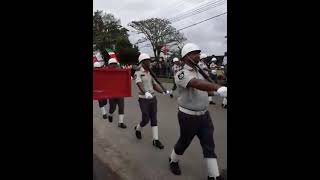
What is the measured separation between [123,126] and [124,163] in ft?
10.3

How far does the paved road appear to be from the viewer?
502 centimetres

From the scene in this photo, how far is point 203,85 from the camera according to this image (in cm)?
384

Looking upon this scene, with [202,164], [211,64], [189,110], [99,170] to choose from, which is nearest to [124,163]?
[99,170]

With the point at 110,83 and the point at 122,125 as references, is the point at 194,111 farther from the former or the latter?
the point at 122,125

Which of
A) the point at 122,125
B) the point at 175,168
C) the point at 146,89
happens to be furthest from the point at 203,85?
the point at 122,125

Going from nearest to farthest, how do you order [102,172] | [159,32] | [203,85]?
1. [203,85]
2. [102,172]
3. [159,32]

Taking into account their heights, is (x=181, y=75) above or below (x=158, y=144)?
above

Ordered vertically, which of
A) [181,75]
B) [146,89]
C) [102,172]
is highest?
[181,75]

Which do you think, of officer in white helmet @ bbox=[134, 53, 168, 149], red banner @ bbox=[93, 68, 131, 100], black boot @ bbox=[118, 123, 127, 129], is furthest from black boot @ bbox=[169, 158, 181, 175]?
black boot @ bbox=[118, 123, 127, 129]

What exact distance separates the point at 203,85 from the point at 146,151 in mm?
2783

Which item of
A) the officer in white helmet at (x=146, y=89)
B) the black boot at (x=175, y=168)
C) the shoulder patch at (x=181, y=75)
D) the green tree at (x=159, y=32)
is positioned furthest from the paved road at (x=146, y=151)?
the green tree at (x=159, y=32)

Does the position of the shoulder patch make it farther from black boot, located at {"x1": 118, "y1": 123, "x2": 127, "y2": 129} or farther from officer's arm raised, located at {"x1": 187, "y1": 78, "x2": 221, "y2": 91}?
black boot, located at {"x1": 118, "y1": 123, "x2": 127, "y2": 129}

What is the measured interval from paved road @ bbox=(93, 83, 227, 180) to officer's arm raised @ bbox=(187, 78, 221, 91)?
1483mm
